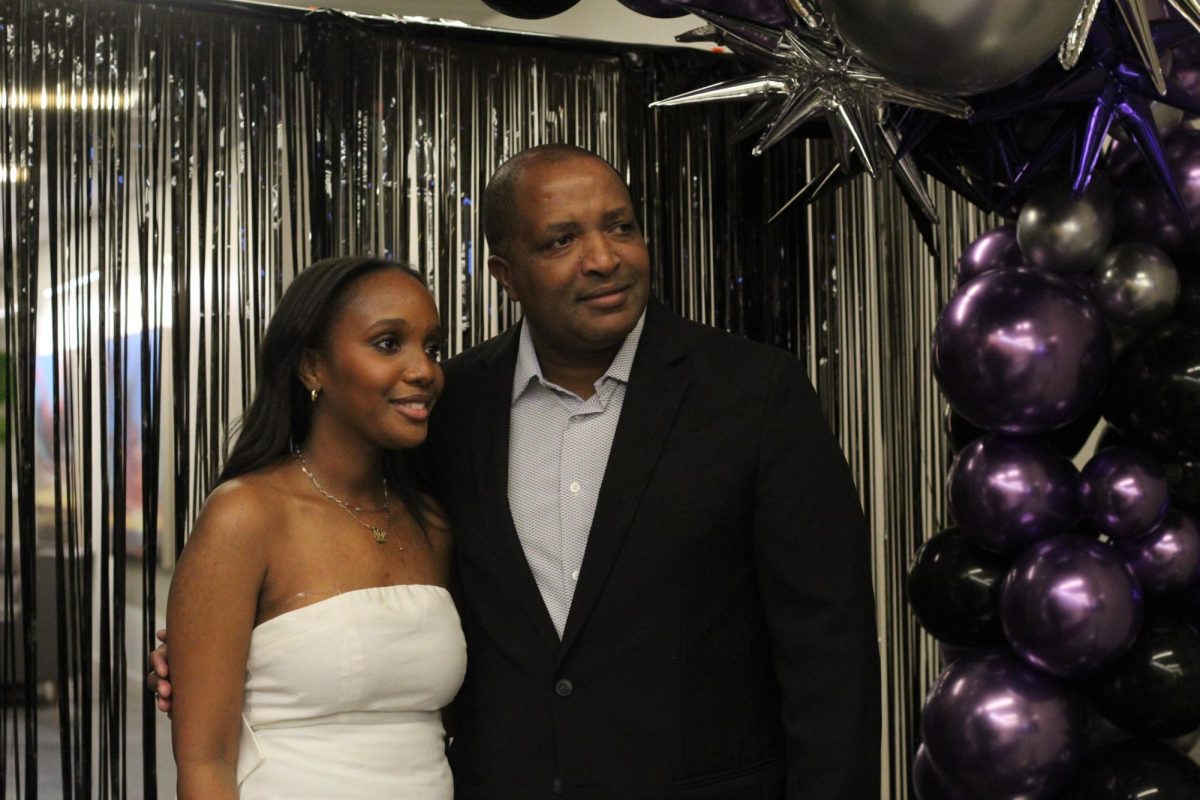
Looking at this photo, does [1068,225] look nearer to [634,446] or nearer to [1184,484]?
[1184,484]

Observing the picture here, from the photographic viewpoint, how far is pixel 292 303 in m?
2.17

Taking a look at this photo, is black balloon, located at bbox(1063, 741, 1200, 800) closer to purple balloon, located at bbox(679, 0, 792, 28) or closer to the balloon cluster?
the balloon cluster

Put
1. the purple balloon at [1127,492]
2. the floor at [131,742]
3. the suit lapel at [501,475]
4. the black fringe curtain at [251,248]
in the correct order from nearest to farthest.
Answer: the suit lapel at [501,475], the purple balloon at [1127,492], the black fringe curtain at [251,248], the floor at [131,742]

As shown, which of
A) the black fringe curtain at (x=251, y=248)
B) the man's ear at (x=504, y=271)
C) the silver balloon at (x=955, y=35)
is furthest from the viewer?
the black fringe curtain at (x=251, y=248)

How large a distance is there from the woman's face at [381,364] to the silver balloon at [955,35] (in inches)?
36.9

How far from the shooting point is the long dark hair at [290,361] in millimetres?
2146

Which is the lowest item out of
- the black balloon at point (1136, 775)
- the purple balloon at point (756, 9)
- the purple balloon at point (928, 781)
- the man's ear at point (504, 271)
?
the purple balloon at point (928, 781)

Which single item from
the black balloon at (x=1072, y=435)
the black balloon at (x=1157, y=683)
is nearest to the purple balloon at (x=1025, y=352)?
the black balloon at (x=1072, y=435)

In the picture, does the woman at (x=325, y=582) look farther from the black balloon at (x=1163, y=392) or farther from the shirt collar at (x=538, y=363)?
the black balloon at (x=1163, y=392)

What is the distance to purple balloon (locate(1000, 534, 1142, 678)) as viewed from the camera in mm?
2133

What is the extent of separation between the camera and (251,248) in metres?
3.33

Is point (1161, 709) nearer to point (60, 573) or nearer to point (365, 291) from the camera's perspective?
point (365, 291)

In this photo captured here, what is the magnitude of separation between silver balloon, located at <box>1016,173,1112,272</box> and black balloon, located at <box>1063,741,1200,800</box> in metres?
0.76

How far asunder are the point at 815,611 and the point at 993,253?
2.64ft
